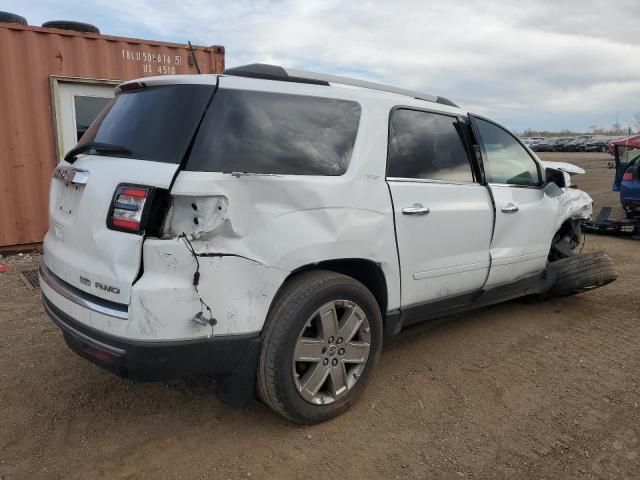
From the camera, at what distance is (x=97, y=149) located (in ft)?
8.96

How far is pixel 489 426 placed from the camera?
285 cm

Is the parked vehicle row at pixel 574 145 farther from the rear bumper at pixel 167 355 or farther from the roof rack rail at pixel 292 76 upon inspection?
the rear bumper at pixel 167 355

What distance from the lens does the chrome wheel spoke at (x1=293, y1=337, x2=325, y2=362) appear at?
2.60 m

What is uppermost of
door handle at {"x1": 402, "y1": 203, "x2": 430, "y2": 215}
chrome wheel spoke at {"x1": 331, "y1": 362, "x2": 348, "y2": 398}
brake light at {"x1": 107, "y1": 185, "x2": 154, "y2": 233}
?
brake light at {"x1": 107, "y1": 185, "x2": 154, "y2": 233}

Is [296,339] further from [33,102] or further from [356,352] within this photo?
[33,102]

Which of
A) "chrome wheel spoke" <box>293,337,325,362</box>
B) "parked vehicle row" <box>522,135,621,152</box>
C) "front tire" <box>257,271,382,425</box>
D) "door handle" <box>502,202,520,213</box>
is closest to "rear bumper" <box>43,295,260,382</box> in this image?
"front tire" <box>257,271,382,425</box>

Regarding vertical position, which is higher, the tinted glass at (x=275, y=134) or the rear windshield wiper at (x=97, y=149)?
the tinted glass at (x=275, y=134)

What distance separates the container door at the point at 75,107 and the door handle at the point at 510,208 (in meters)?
5.52

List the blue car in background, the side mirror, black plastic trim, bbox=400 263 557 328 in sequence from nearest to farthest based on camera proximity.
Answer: black plastic trim, bbox=400 263 557 328, the side mirror, the blue car in background

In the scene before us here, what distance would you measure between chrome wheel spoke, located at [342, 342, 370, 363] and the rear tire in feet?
8.28

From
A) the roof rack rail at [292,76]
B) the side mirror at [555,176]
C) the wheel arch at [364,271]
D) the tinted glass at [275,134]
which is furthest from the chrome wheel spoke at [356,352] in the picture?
the side mirror at [555,176]

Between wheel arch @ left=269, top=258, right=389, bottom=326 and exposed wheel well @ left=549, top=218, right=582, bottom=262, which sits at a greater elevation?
wheel arch @ left=269, top=258, right=389, bottom=326

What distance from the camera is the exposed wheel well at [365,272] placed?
283cm

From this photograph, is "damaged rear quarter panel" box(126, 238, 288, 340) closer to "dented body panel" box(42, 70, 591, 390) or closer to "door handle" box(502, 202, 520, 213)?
"dented body panel" box(42, 70, 591, 390)
